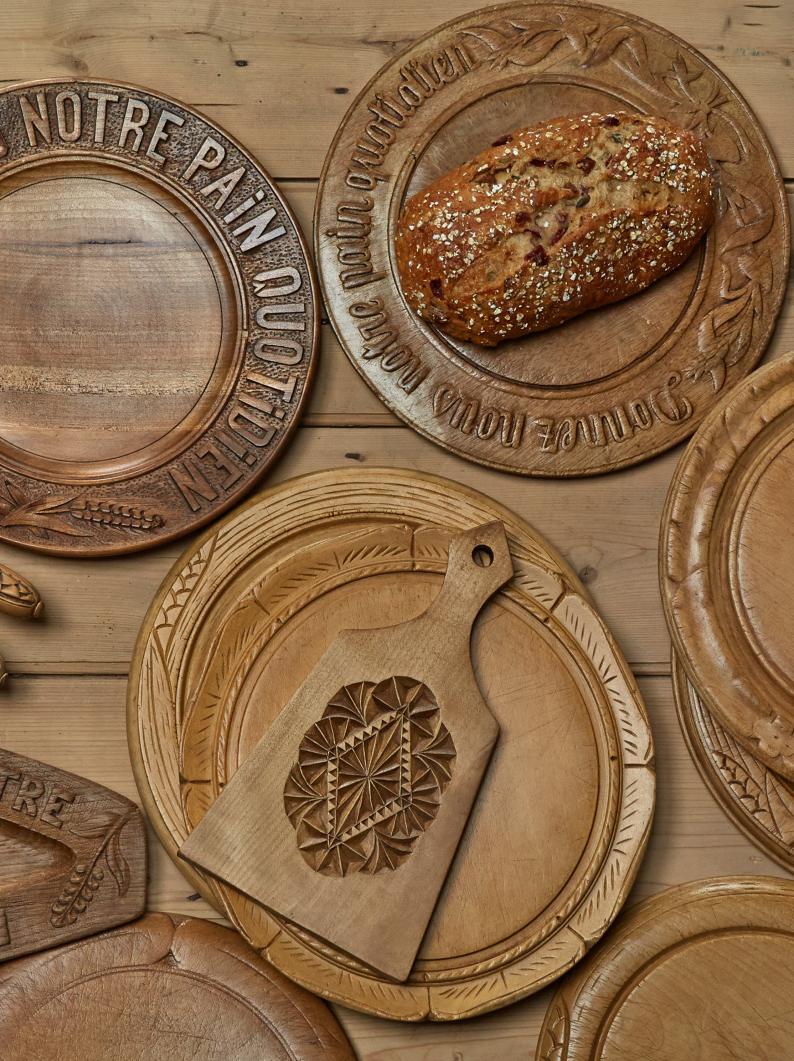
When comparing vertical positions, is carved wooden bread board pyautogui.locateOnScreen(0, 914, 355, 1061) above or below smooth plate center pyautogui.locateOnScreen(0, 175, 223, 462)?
below

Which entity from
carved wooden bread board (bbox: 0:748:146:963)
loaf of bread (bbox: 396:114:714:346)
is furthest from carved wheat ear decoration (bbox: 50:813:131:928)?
loaf of bread (bbox: 396:114:714:346)

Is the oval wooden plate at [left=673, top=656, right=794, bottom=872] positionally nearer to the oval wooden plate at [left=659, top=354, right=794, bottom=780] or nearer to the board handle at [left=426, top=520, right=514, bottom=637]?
the oval wooden plate at [left=659, top=354, right=794, bottom=780]

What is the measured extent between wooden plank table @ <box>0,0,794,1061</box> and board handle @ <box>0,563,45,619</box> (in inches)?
2.2

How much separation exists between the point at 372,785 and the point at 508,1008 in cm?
32

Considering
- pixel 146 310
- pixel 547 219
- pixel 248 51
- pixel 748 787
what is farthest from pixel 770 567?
pixel 248 51

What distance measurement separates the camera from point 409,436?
3.41 feet

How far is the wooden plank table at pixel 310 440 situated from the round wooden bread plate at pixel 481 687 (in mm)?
63

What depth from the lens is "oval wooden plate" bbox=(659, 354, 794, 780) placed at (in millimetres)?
872

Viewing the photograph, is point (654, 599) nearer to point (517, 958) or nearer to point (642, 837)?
point (642, 837)

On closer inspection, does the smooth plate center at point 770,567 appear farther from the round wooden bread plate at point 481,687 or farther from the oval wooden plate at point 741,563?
the round wooden bread plate at point 481,687

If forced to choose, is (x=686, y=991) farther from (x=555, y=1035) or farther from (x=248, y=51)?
(x=248, y=51)

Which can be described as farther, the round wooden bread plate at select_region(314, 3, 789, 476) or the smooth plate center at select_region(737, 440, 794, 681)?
the round wooden bread plate at select_region(314, 3, 789, 476)

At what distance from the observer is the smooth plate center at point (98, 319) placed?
3.24 feet

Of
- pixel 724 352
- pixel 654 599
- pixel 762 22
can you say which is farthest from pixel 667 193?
pixel 654 599
